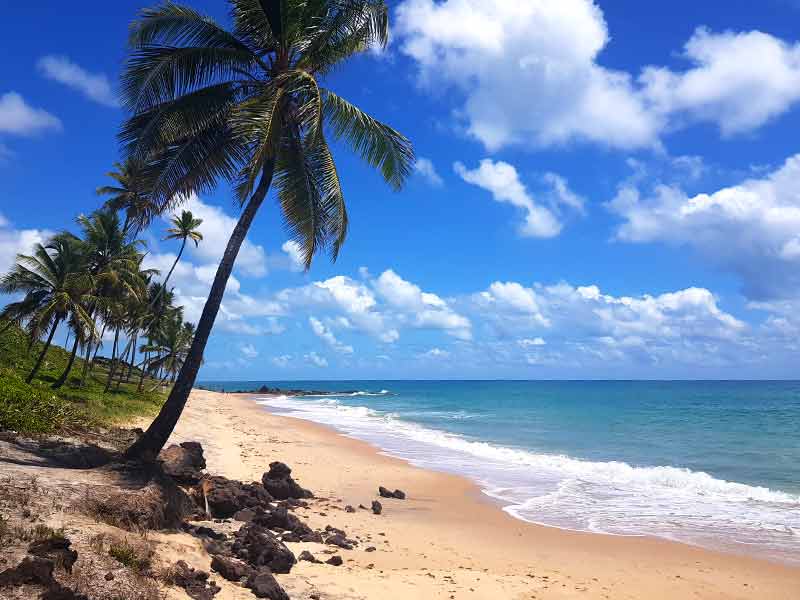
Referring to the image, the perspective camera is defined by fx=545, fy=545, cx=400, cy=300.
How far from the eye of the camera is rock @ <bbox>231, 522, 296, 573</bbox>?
283 inches

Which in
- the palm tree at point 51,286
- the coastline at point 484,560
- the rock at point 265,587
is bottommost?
the coastline at point 484,560

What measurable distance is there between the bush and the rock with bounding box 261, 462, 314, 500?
448 cm

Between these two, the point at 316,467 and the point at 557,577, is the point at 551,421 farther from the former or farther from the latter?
the point at 557,577

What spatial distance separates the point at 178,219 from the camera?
36719 mm

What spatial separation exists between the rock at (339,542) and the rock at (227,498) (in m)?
1.84

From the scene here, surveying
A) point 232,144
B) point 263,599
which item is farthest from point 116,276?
point 263,599

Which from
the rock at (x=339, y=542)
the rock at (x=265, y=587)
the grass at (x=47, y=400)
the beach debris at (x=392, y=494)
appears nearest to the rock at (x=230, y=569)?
the rock at (x=265, y=587)

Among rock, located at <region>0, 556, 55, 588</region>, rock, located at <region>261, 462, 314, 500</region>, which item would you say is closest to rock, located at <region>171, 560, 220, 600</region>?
rock, located at <region>0, 556, 55, 588</region>

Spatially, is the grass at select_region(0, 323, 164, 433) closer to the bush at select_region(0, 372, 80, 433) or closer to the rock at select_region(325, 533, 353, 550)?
the bush at select_region(0, 372, 80, 433)

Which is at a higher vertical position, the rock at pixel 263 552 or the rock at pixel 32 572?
the rock at pixel 32 572

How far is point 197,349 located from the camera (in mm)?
8906

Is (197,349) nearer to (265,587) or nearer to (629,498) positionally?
(265,587)

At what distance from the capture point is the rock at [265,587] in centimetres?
607

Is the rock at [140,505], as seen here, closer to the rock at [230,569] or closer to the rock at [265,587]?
the rock at [230,569]
